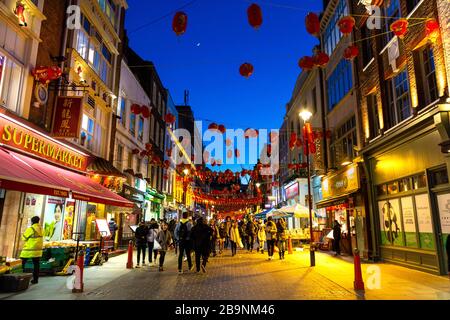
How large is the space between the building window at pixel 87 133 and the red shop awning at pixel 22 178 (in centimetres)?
637

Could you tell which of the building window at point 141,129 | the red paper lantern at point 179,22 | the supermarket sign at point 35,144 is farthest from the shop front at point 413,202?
the building window at point 141,129

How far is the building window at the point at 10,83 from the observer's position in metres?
10.8

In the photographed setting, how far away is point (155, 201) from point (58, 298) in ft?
78.9

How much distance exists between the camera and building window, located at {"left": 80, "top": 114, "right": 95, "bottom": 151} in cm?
1673

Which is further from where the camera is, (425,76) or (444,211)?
(425,76)

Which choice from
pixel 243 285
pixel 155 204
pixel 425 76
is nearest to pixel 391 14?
pixel 425 76

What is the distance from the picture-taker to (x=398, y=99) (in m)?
14.4

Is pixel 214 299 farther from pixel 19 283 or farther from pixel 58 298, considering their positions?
pixel 19 283

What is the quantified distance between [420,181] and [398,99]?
401 centimetres

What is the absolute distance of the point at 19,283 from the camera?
339 inches

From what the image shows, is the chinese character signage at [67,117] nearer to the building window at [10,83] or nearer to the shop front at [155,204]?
the building window at [10,83]

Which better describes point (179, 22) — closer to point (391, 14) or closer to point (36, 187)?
point (36, 187)

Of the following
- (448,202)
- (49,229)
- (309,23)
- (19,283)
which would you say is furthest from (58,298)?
(448,202)

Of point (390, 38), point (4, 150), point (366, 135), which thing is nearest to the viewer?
point (4, 150)
